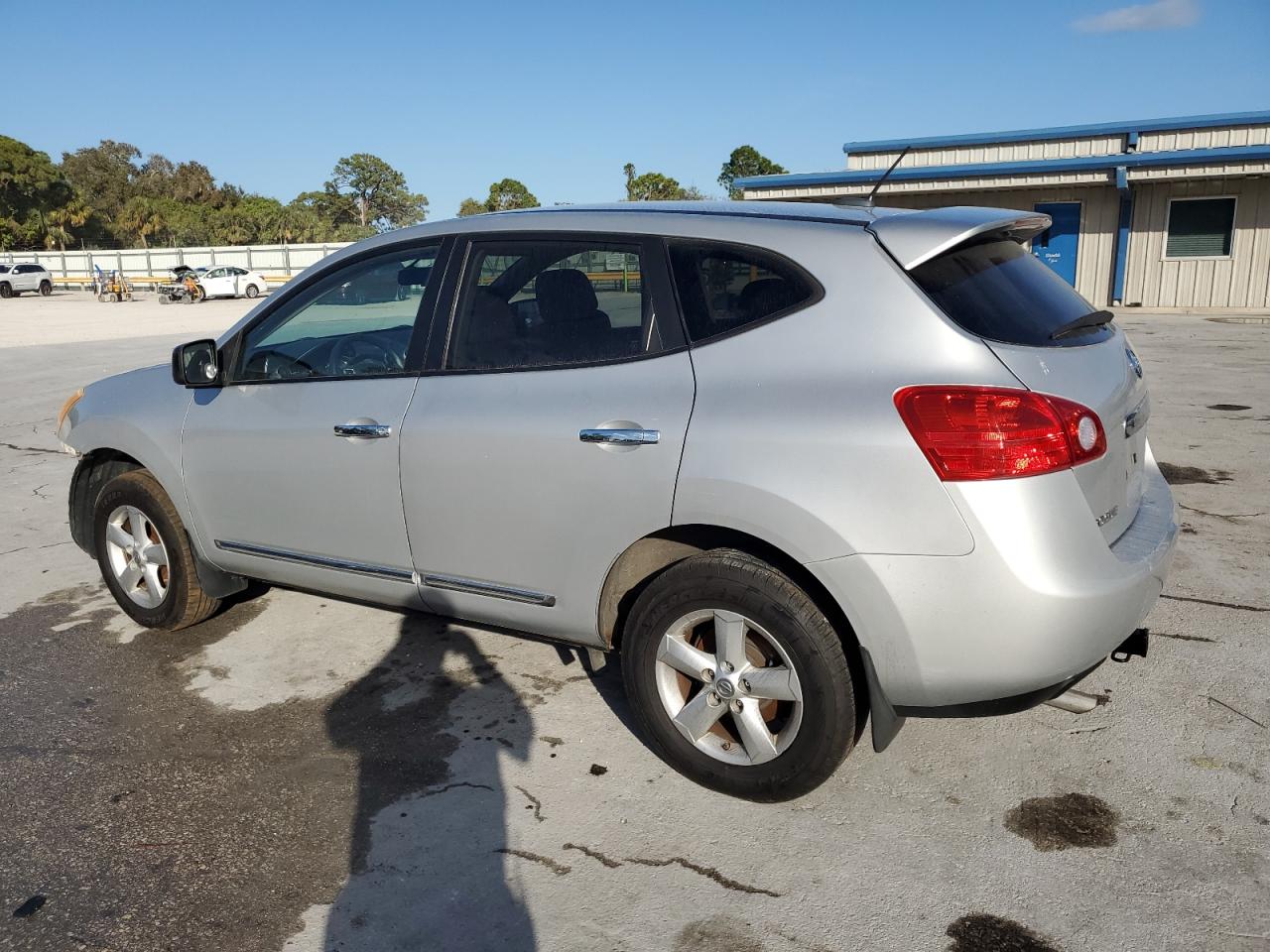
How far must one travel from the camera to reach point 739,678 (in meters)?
2.97

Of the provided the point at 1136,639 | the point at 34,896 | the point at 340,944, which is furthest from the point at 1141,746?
the point at 34,896

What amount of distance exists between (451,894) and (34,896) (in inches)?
45.7

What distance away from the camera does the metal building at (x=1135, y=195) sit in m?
21.2

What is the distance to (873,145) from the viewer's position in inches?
1032

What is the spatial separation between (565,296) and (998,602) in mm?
1730

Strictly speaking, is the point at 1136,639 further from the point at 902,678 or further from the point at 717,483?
the point at 717,483

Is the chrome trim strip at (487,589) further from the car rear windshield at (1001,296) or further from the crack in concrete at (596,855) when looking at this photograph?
the car rear windshield at (1001,296)

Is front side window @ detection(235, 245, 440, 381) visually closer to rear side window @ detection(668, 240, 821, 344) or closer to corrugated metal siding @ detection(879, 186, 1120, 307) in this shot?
rear side window @ detection(668, 240, 821, 344)

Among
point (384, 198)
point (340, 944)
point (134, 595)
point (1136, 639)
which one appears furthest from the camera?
point (384, 198)

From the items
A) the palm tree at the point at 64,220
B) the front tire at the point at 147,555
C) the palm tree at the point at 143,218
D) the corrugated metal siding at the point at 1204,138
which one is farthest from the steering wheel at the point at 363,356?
the palm tree at the point at 143,218

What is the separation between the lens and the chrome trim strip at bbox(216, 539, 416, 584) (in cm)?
371

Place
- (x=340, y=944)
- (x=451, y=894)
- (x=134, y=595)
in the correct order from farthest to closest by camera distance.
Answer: (x=134, y=595), (x=451, y=894), (x=340, y=944)

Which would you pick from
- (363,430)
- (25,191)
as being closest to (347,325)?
(363,430)

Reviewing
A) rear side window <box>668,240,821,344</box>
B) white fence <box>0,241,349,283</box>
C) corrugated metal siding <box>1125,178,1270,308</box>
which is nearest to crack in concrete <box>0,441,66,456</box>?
rear side window <box>668,240,821,344</box>
